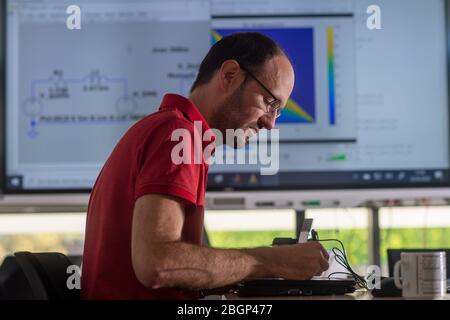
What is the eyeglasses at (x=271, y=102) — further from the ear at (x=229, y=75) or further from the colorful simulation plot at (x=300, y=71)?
the colorful simulation plot at (x=300, y=71)

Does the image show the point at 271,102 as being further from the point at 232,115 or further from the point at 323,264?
the point at 323,264

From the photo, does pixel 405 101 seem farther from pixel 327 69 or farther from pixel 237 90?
pixel 237 90

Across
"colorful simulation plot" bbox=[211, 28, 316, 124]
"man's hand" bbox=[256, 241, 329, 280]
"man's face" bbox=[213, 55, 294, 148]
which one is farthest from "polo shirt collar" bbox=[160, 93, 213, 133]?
"colorful simulation plot" bbox=[211, 28, 316, 124]

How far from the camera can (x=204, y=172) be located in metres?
1.78

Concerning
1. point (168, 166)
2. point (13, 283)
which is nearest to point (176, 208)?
point (168, 166)

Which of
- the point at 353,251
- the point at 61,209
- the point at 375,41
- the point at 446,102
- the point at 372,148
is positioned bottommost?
Answer: the point at 353,251

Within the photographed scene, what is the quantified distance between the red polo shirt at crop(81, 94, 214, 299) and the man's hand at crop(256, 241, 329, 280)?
18cm

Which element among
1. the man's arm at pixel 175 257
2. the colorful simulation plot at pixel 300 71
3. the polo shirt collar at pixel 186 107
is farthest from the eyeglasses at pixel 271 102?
the colorful simulation plot at pixel 300 71

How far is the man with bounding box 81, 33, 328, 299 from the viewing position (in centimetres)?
155

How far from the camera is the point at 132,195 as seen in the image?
1672 millimetres

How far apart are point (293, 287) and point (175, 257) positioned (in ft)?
1.37

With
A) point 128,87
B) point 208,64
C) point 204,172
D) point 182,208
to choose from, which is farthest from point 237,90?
point 128,87

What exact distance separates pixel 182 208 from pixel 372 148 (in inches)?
80.4

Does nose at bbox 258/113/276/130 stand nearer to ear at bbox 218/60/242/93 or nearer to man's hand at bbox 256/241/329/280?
ear at bbox 218/60/242/93
